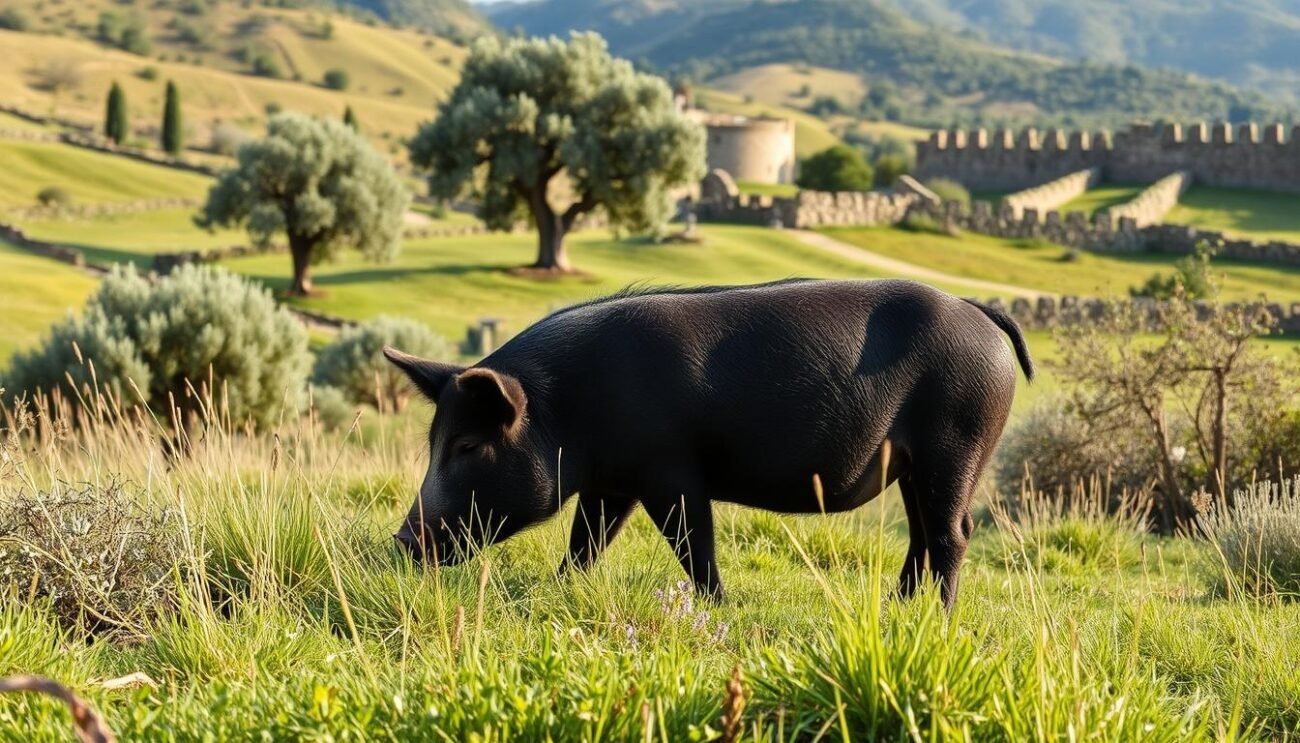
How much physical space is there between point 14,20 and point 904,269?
12469 cm

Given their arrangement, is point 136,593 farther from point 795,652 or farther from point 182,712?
point 795,652

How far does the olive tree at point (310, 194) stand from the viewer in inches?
1670

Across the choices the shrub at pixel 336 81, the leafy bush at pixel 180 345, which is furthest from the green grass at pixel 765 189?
the shrub at pixel 336 81

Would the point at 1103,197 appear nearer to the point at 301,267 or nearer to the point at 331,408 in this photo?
the point at 301,267

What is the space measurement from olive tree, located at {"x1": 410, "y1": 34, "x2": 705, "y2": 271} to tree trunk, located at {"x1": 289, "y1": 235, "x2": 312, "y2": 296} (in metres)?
5.71

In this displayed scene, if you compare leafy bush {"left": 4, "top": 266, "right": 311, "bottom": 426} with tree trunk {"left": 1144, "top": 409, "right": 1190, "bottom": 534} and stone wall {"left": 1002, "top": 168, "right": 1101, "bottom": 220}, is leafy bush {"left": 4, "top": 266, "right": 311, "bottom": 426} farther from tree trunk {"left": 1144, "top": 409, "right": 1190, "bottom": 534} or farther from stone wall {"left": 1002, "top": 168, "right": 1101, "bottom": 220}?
stone wall {"left": 1002, "top": 168, "right": 1101, "bottom": 220}

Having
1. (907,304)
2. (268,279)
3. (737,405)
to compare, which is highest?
(907,304)

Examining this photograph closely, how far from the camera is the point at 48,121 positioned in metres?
89.1

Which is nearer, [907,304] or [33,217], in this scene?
[907,304]

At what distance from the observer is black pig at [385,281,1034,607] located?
17.6ft

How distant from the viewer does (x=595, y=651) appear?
414cm

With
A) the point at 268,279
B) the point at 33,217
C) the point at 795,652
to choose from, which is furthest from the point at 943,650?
the point at 33,217

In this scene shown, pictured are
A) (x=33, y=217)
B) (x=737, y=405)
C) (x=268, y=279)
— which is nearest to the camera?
(x=737, y=405)

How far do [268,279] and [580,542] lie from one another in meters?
40.1
